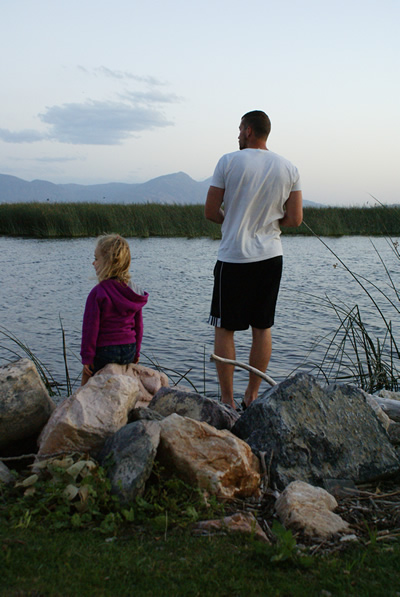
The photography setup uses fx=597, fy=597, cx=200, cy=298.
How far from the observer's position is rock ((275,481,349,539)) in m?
2.38

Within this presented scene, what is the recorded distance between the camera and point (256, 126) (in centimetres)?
403

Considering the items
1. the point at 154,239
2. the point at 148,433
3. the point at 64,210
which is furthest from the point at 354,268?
the point at 64,210

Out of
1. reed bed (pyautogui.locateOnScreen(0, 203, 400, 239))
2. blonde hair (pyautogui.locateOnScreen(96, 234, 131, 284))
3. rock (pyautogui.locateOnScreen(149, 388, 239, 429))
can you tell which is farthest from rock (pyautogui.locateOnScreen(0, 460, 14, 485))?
reed bed (pyautogui.locateOnScreen(0, 203, 400, 239))

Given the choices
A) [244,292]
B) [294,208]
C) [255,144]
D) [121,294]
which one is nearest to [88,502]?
[121,294]

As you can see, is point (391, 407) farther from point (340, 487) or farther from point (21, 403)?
point (21, 403)

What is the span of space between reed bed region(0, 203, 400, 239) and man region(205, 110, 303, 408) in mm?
20276

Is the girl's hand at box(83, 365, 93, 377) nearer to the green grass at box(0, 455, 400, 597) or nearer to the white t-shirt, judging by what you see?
the white t-shirt

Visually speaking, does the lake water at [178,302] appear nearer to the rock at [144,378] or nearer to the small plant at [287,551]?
the rock at [144,378]

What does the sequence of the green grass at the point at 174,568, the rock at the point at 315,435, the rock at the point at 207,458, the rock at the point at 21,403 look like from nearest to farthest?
the green grass at the point at 174,568, the rock at the point at 207,458, the rock at the point at 315,435, the rock at the point at 21,403

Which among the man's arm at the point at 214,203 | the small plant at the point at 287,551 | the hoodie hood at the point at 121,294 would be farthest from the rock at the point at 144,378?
the small plant at the point at 287,551

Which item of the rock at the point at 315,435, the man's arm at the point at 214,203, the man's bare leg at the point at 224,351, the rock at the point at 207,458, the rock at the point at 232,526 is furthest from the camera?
the man's bare leg at the point at 224,351

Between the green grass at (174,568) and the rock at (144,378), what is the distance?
1.73m

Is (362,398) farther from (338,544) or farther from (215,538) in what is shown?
(215,538)

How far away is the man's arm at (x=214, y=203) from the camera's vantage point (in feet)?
13.3
